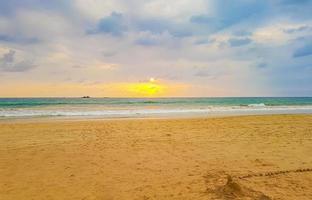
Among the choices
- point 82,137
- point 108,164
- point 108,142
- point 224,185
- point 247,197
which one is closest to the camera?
point 247,197

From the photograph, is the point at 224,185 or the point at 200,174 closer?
the point at 224,185

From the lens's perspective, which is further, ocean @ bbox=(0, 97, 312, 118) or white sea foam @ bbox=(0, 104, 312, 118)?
ocean @ bbox=(0, 97, 312, 118)

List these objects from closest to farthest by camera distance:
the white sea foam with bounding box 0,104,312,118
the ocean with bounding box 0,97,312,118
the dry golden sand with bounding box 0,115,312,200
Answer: the dry golden sand with bounding box 0,115,312,200
the white sea foam with bounding box 0,104,312,118
the ocean with bounding box 0,97,312,118

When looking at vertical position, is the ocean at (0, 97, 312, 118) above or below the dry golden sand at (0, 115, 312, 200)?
above

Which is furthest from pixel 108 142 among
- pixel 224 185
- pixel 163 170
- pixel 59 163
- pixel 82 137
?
pixel 224 185

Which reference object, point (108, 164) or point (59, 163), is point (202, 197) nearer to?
point (108, 164)

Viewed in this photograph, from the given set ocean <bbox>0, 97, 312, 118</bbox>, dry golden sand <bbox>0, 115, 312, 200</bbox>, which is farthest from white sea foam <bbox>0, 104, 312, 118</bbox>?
dry golden sand <bbox>0, 115, 312, 200</bbox>

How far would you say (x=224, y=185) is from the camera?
5.28 meters

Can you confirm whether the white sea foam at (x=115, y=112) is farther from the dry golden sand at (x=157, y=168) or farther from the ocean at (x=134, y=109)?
the dry golden sand at (x=157, y=168)

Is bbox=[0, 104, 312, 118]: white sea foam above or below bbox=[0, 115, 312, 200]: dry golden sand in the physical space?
above

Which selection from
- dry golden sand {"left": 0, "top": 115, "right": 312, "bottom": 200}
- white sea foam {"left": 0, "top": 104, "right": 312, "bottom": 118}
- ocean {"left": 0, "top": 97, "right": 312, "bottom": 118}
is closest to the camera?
dry golden sand {"left": 0, "top": 115, "right": 312, "bottom": 200}

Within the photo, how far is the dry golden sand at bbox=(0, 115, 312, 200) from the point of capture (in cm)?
506

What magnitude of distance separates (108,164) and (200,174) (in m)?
2.21

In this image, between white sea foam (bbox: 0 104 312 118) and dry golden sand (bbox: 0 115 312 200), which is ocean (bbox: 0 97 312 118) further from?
dry golden sand (bbox: 0 115 312 200)
